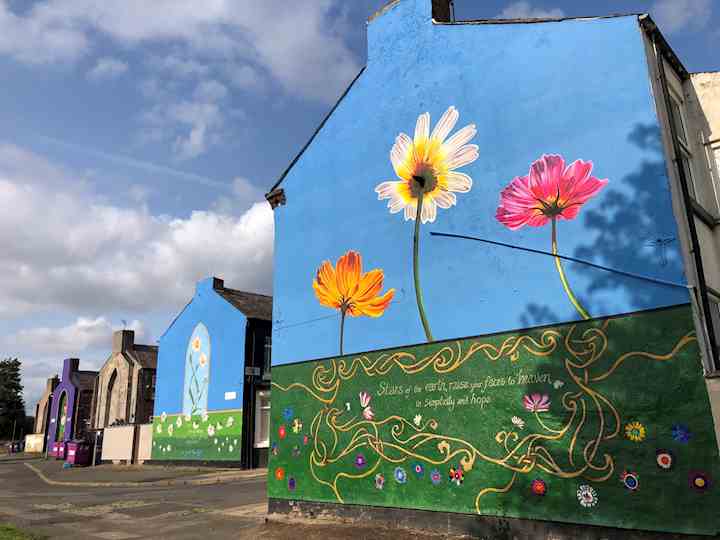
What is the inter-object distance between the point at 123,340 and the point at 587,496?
39991 millimetres

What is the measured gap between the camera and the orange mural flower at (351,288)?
11.4 meters

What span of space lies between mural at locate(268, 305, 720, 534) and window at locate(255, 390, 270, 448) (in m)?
13.5

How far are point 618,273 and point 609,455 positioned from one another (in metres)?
2.61

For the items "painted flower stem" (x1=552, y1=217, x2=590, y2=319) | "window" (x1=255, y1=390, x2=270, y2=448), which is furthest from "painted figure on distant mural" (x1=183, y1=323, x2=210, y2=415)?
"painted flower stem" (x1=552, y1=217, x2=590, y2=319)

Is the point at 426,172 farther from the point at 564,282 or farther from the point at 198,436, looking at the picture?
the point at 198,436

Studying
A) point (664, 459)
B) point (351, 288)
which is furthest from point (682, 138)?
point (351, 288)

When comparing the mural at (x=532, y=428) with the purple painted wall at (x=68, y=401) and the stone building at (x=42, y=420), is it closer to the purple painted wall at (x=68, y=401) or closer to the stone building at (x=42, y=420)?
the purple painted wall at (x=68, y=401)

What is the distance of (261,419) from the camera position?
2536cm

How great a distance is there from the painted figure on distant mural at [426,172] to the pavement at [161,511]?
4.86 meters

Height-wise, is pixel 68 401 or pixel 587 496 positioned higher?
pixel 68 401

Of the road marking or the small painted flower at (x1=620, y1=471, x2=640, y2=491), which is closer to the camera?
the small painted flower at (x1=620, y1=471, x2=640, y2=491)

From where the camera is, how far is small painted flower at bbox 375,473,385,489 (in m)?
10.4

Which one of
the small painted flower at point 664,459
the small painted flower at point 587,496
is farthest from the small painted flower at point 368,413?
the small painted flower at point 664,459

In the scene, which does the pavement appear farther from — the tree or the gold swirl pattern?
the tree
